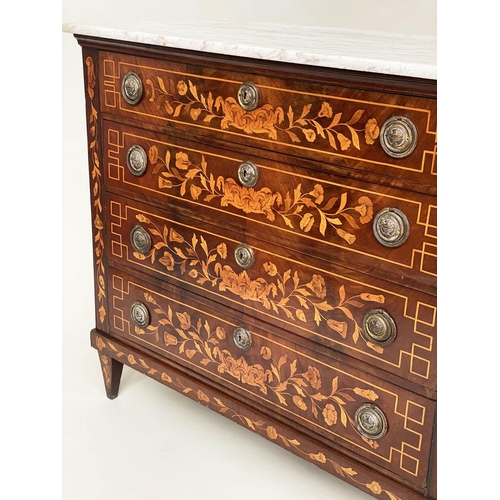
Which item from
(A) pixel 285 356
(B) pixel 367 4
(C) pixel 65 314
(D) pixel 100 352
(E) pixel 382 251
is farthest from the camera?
(B) pixel 367 4

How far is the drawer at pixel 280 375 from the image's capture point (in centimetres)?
204

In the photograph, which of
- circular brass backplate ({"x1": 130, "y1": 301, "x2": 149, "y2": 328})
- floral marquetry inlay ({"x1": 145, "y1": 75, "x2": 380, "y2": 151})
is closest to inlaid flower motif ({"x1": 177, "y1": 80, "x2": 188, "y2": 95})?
floral marquetry inlay ({"x1": 145, "y1": 75, "x2": 380, "y2": 151})

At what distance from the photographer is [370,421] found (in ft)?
6.89

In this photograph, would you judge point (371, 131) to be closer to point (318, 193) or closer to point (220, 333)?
point (318, 193)

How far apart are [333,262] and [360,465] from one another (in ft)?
1.93

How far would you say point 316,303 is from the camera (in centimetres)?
214

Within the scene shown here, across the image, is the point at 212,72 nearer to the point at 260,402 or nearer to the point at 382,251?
the point at 382,251

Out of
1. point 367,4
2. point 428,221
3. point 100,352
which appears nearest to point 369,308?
point 428,221

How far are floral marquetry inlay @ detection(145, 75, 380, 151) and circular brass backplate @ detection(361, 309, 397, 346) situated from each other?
435 millimetres

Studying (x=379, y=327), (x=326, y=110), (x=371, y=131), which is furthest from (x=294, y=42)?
(x=379, y=327)

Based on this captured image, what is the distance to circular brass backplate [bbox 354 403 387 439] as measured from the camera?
6.81ft

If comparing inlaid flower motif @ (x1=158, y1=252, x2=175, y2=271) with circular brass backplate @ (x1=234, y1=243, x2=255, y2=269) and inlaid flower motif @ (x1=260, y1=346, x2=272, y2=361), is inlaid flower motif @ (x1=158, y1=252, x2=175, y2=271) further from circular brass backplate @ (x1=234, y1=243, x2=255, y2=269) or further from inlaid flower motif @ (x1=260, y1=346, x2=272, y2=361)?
inlaid flower motif @ (x1=260, y1=346, x2=272, y2=361)

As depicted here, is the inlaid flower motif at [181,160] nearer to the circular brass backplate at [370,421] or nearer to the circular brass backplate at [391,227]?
the circular brass backplate at [391,227]

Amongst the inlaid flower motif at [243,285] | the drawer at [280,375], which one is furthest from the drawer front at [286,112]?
the drawer at [280,375]
